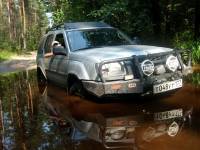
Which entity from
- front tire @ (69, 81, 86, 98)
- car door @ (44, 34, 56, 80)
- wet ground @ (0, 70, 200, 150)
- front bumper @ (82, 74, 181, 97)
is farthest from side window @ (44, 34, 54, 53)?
front bumper @ (82, 74, 181, 97)

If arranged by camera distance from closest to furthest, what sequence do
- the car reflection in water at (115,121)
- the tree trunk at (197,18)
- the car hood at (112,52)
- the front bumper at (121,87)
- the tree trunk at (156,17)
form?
the car reflection in water at (115,121) < the front bumper at (121,87) < the car hood at (112,52) < the tree trunk at (197,18) < the tree trunk at (156,17)

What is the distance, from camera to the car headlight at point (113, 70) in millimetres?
7473

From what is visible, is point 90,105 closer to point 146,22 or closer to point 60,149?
point 60,149

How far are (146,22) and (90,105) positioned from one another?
1038 cm

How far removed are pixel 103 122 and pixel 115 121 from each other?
0.70 ft

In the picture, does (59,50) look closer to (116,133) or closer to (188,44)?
(116,133)

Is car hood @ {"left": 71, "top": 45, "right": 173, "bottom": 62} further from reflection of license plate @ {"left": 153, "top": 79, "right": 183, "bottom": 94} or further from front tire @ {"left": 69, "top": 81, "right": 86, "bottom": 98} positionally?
reflection of license plate @ {"left": 153, "top": 79, "right": 183, "bottom": 94}

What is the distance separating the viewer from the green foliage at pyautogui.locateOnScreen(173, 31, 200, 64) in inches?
556

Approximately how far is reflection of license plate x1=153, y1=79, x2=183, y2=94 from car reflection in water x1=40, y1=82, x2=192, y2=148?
0.37 meters

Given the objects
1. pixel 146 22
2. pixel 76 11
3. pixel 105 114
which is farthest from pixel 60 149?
pixel 76 11

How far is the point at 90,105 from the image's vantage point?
27.5 ft

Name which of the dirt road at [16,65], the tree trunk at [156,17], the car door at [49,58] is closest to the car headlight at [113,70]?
the car door at [49,58]

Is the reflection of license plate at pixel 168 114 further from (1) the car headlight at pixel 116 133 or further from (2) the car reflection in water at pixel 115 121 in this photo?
(1) the car headlight at pixel 116 133

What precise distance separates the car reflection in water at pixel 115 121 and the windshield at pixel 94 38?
50.7 inches
